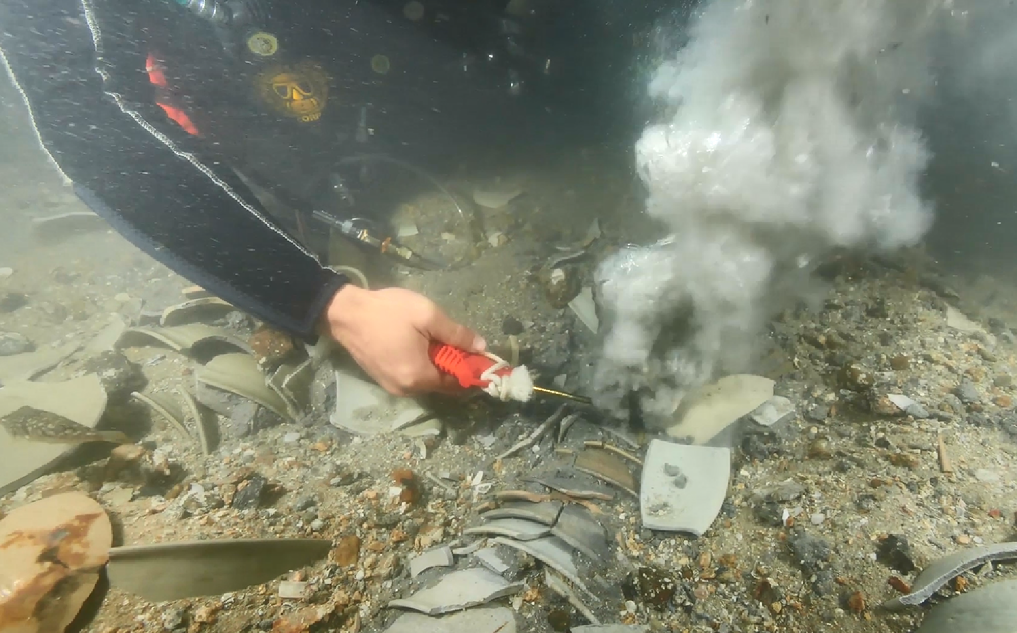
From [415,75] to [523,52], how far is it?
683 millimetres

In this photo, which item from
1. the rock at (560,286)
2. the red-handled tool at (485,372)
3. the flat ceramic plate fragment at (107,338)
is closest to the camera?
the red-handled tool at (485,372)

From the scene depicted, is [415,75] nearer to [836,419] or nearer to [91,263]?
[836,419]

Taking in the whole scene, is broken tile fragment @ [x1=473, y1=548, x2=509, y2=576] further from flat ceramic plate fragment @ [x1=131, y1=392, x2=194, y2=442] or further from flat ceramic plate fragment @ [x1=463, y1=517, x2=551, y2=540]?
flat ceramic plate fragment @ [x1=131, y1=392, x2=194, y2=442]

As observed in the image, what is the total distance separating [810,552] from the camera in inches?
45.1

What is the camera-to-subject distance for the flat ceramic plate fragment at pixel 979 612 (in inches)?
34.0

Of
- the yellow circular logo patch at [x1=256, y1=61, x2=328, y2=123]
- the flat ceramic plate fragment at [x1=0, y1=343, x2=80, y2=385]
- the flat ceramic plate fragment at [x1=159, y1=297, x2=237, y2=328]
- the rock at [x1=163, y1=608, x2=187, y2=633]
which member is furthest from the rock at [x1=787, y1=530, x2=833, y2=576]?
the flat ceramic plate fragment at [x1=0, y1=343, x2=80, y2=385]

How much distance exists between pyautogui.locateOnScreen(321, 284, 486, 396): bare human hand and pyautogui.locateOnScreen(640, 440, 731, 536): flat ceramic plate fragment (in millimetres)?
664

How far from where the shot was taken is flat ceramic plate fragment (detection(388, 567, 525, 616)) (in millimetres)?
1043

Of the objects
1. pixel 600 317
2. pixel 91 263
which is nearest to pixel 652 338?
pixel 600 317

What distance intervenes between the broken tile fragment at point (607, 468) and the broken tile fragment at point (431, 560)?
51cm

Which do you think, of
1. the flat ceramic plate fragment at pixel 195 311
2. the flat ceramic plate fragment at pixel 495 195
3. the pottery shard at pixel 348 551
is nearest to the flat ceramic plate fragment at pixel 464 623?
the pottery shard at pixel 348 551

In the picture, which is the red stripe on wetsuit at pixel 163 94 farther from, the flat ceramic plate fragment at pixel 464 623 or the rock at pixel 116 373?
the flat ceramic plate fragment at pixel 464 623

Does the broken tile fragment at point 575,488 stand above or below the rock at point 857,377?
below

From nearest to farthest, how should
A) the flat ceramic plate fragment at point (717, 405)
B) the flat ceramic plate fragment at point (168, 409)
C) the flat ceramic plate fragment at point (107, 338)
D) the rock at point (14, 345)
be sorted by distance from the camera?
the flat ceramic plate fragment at point (717, 405) < the flat ceramic plate fragment at point (168, 409) < the flat ceramic plate fragment at point (107, 338) < the rock at point (14, 345)
